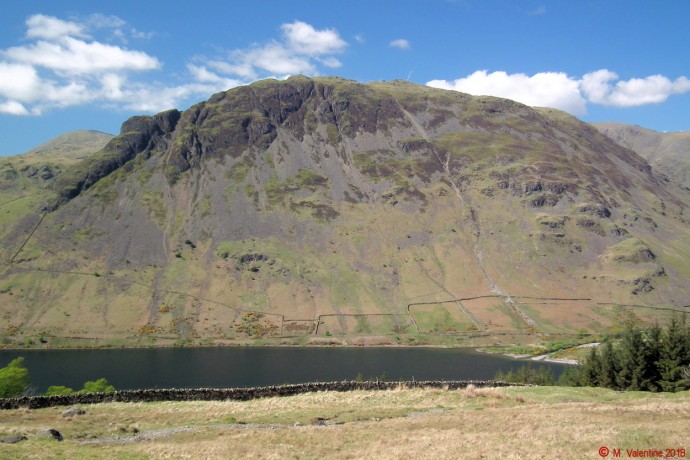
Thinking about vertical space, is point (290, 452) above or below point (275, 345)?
above

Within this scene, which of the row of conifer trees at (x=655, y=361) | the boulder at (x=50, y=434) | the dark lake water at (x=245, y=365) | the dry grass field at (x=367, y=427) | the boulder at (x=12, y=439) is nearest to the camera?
the dry grass field at (x=367, y=427)

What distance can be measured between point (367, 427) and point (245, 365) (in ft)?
401

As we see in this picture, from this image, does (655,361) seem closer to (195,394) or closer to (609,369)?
(609,369)

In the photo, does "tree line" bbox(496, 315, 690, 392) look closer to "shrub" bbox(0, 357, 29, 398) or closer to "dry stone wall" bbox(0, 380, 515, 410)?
"dry stone wall" bbox(0, 380, 515, 410)

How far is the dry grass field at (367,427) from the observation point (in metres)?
27.6

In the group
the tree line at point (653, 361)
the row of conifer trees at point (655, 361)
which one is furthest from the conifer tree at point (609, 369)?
the row of conifer trees at point (655, 361)

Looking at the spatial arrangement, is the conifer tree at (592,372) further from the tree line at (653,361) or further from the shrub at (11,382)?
the shrub at (11,382)

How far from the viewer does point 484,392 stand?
52000mm

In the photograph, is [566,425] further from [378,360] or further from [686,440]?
[378,360]

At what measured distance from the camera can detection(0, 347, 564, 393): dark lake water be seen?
130125mm

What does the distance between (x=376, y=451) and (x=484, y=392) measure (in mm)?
26662

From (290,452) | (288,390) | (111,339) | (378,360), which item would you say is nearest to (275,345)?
(378,360)

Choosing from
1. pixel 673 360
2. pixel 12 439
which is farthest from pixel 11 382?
pixel 673 360

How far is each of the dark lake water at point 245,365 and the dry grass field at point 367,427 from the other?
79299 millimetres
